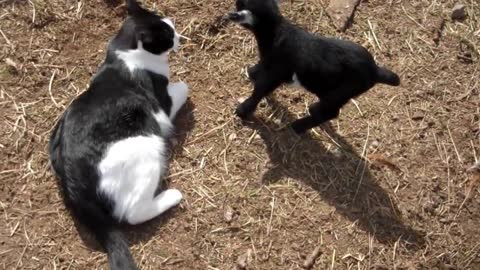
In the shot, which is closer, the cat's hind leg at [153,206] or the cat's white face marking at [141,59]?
the cat's hind leg at [153,206]

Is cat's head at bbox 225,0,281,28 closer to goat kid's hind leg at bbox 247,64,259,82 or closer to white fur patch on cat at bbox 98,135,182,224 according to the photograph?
goat kid's hind leg at bbox 247,64,259,82

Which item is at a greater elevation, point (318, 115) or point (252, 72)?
point (318, 115)

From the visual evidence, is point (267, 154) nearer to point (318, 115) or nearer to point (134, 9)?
point (318, 115)

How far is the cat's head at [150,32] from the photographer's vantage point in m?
4.09

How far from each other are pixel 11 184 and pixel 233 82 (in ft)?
6.16

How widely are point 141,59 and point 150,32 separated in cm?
21

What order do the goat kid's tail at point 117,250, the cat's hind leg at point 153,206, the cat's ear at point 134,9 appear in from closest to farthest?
1. the goat kid's tail at point 117,250
2. the cat's hind leg at point 153,206
3. the cat's ear at point 134,9

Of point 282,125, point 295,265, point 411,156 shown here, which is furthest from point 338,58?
point 295,265

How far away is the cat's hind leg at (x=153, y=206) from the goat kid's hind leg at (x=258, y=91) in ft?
2.69

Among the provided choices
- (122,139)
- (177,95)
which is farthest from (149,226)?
(177,95)

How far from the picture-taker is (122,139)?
12.4 feet

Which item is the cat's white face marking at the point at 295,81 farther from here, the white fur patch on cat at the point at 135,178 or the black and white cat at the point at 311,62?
the white fur patch on cat at the point at 135,178

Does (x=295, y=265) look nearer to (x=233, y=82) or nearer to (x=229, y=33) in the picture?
(x=233, y=82)

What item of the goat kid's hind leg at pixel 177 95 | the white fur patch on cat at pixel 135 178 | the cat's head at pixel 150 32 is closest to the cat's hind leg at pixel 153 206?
the white fur patch on cat at pixel 135 178
